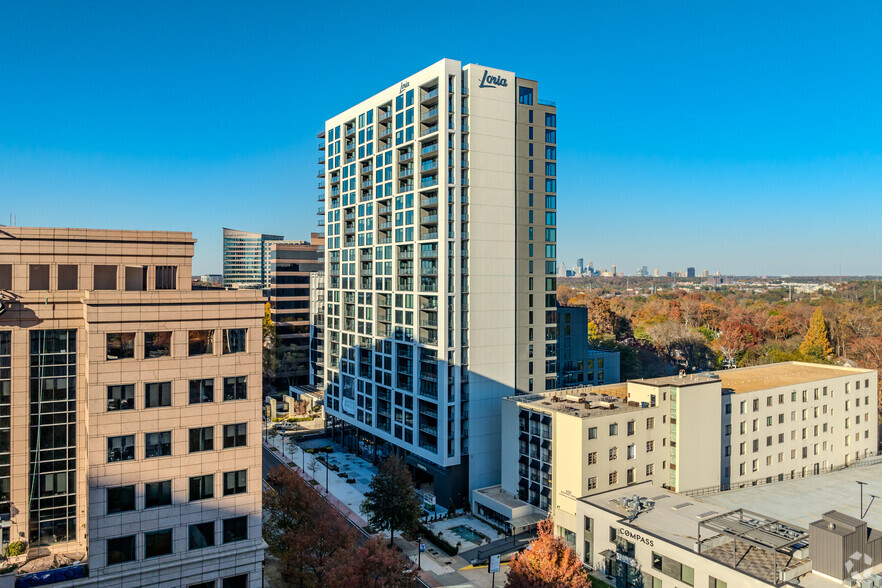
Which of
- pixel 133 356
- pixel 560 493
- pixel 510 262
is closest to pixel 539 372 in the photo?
pixel 510 262

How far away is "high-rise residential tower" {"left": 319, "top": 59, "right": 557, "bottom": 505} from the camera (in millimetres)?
66188

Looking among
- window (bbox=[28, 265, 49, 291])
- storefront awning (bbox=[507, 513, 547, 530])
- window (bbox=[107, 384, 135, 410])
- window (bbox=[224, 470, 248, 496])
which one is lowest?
storefront awning (bbox=[507, 513, 547, 530])

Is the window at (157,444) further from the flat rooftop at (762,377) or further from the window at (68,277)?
the flat rooftop at (762,377)

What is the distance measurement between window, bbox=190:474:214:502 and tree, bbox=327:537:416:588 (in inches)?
365

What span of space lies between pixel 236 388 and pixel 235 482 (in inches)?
234

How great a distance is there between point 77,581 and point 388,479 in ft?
90.5

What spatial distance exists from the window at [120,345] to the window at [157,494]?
7791 mm

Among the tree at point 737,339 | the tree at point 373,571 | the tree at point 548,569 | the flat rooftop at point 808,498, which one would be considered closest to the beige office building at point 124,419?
the tree at point 373,571

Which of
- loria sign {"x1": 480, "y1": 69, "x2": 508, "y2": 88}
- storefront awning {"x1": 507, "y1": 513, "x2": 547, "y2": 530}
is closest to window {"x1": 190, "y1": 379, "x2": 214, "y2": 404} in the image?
storefront awning {"x1": 507, "y1": 513, "x2": 547, "y2": 530}

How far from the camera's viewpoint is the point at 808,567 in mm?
37156

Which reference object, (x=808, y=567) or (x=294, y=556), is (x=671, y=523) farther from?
(x=294, y=556)

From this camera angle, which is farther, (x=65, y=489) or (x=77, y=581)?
(x=65, y=489)

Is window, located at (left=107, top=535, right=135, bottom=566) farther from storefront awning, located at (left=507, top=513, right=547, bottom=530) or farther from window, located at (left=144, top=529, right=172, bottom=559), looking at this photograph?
storefront awning, located at (left=507, top=513, right=547, bottom=530)

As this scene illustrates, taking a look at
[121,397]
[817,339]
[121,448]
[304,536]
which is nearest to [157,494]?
[121,448]
